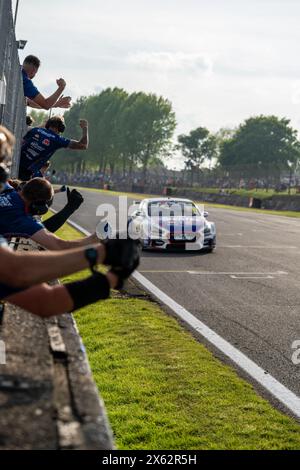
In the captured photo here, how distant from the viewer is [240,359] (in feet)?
22.0

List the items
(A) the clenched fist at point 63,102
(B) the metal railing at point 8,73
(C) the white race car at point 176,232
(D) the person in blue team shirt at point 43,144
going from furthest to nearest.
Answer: (C) the white race car at point 176,232
(A) the clenched fist at point 63,102
(D) the person in blue team shirt at point 43,144
(B) the metal railing at point 8,73

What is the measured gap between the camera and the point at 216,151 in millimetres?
140875

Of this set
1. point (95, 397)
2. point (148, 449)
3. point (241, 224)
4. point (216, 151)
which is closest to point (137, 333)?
point (148, 449)

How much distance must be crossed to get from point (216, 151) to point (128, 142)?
34933 millimetres

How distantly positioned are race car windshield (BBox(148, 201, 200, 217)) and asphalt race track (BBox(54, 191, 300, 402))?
1.17 m

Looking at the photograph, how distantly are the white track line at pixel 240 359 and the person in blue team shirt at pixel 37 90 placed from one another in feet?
9.99

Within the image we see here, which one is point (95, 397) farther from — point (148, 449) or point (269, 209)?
point (269, 209)

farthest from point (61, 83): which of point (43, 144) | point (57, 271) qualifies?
point (57, 271)

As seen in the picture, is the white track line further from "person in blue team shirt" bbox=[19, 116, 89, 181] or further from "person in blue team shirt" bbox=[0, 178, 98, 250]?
"person in blue team shirt" bbox=[19, 116, 89, 181]

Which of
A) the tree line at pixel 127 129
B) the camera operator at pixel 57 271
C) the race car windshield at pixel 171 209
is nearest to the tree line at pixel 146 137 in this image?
the tree line at pixel 127 129

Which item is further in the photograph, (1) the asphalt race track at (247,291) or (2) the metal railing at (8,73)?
(2) the metal railing at (8,73)

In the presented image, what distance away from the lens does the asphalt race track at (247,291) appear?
7199mm

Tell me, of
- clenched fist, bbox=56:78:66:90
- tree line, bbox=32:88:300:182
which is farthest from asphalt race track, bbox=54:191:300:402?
tree line, bbox=32:88:300:182

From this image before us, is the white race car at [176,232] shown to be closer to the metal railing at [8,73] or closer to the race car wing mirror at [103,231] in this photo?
the metal railing at [8,73]
